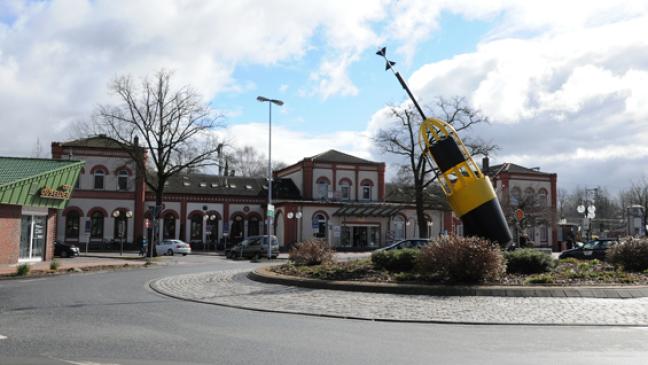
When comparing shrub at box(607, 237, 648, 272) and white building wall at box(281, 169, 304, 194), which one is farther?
white building wall at box(281, 169, 304, 194)

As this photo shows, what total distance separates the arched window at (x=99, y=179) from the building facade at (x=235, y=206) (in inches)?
3.7

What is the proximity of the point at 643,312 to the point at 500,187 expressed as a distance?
56.8 metres

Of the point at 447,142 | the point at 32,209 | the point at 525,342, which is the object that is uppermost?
the point at 447,142

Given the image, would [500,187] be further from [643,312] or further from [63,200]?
[643,312]

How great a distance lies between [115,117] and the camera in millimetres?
40281

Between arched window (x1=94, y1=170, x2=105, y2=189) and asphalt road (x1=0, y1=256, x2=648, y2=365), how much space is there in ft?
145

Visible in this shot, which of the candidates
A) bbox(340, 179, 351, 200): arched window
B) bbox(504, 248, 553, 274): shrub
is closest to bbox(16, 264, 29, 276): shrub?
bbox(504, 248, 553, 274): shrub

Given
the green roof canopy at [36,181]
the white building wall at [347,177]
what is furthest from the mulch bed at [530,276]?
the white building wall at [347,177]

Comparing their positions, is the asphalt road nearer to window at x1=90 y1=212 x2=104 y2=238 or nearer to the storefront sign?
the storefront sign

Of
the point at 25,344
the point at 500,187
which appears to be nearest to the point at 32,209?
Answer: the point at 25,344

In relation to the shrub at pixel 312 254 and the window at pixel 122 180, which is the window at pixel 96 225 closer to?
the window at pixel 122 180

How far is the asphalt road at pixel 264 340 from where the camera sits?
7.33 metres

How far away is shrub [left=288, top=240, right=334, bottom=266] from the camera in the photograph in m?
20.8

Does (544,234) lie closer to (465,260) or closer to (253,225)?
(253,225)
